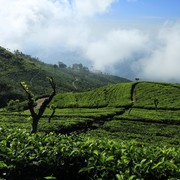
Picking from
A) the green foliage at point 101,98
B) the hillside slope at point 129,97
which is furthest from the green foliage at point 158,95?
the green foliage at point 101,98

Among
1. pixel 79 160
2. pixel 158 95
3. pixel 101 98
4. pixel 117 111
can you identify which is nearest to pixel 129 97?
pixel 158 95

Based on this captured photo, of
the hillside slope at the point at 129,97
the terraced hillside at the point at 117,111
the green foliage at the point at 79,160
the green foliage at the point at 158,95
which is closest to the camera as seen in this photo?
the green foliage at the point at 79,160

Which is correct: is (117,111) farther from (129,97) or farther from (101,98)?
(101,98)

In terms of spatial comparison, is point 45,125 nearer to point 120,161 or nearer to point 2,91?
point 120,161

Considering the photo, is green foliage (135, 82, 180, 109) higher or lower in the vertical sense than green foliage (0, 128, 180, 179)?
higher

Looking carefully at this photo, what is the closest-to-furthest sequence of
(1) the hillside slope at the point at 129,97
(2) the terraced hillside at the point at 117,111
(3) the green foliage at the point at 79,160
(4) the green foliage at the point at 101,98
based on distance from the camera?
(3) the green foliage at the point at 79,160 < (2) the terraced hillside at the point at 117,111 < (1) the hillside slope at the point at 129,97 < (4) the green foliage at the point at 101,98

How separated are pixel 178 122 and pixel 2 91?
4320 inches

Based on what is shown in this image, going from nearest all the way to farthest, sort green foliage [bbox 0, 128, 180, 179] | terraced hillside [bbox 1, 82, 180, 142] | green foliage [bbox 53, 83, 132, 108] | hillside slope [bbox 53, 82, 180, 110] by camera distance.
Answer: green foliage [bbox 0, 128, 180, 179], terraced hillside [bbox 1, 82, 180, 142], hillside slope [bbox 53, 82, 180, 110], green foliage [bbox 53, 83, 132, 108]

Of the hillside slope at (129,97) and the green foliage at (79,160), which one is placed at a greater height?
the hillside slope at (129,97)

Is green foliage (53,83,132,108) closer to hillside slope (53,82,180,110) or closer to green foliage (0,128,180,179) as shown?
hillside slope (53,82,180,110)

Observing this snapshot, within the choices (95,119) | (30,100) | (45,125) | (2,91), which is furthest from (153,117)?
(2,91)

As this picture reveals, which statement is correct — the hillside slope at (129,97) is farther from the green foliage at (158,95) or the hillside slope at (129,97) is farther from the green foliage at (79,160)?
the green foliage at (79,160)

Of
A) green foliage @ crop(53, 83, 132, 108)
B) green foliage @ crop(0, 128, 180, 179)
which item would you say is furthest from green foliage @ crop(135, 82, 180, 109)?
green foliage @ crop(0, 128, 180, 179)

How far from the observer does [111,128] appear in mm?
72500
